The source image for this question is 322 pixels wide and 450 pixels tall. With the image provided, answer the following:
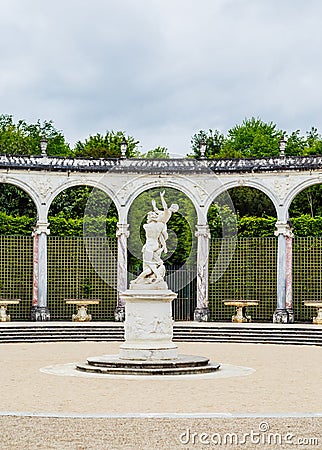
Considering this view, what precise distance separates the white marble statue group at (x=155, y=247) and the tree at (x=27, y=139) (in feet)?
102

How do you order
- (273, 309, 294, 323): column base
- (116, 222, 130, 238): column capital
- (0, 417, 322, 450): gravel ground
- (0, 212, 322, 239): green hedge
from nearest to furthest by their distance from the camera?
(0, 417, 322, 450): gravel ground, (273, 309, 294, 323): column base, (116, 222, 130, 238): column capital, (0, 212, 322, 239): green hedge

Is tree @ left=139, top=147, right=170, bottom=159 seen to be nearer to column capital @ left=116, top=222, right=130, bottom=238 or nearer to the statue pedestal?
column capital @ left=116, top=222, right=130, bottom=238

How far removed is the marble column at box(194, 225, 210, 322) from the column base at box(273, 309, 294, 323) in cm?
274

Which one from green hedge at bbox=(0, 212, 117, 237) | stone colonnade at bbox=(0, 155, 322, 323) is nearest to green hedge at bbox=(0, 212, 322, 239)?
green hedge at bbox=(0, 212, 117, 237)

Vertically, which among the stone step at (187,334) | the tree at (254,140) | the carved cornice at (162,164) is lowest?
the stone step at (187,334)

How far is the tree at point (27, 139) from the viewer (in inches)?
2050

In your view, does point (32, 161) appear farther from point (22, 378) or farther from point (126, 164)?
point (22, 378)

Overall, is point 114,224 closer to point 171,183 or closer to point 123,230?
point 123,230

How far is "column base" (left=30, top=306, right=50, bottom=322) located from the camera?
32.9 metres

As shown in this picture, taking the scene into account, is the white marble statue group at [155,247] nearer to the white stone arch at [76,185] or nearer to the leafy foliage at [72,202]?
the white stone arch at [76,185]

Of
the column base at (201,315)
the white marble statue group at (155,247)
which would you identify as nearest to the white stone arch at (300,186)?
the column base at (201,315)

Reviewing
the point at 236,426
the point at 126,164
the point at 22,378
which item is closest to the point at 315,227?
the point at 126,164

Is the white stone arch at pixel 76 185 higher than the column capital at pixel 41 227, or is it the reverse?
the white stone arch at pixel 76 185

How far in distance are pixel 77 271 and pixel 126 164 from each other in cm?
493
